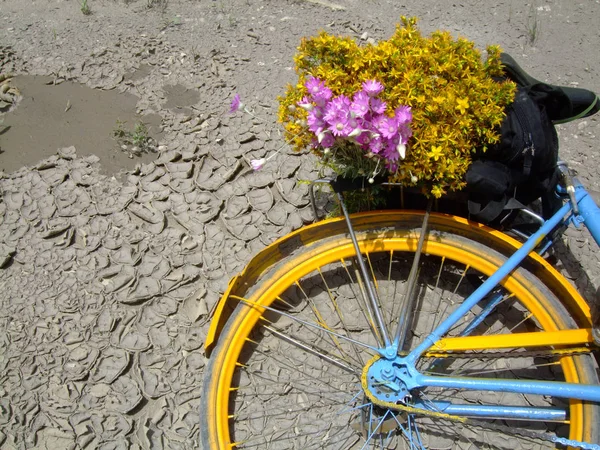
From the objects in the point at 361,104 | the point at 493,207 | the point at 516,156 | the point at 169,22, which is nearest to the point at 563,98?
the point at 516,156

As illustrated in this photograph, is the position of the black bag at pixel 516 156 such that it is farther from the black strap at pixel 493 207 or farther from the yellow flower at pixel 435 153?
the yellow flower at pixel 435 153

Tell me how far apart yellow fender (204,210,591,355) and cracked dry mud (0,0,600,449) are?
1.38 feet

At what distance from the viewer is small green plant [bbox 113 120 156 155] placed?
3.17 metres

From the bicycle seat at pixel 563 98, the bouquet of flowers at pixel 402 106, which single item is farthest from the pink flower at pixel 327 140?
the bicycle seat at pixel 563 98

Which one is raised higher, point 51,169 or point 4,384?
point 51,169

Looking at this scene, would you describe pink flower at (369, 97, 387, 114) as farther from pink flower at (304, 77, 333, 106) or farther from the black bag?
the black bag

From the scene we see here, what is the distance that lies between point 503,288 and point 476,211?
37cm

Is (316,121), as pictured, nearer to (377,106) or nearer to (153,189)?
(377,106)

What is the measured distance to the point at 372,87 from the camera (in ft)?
5.87

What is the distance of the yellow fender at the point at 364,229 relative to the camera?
2.05 metres

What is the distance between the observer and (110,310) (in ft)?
8.42

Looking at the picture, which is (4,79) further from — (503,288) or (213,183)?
(503,288)

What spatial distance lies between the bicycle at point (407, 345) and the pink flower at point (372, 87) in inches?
19.7

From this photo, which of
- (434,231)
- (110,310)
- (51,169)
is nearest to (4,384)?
(110,310)
